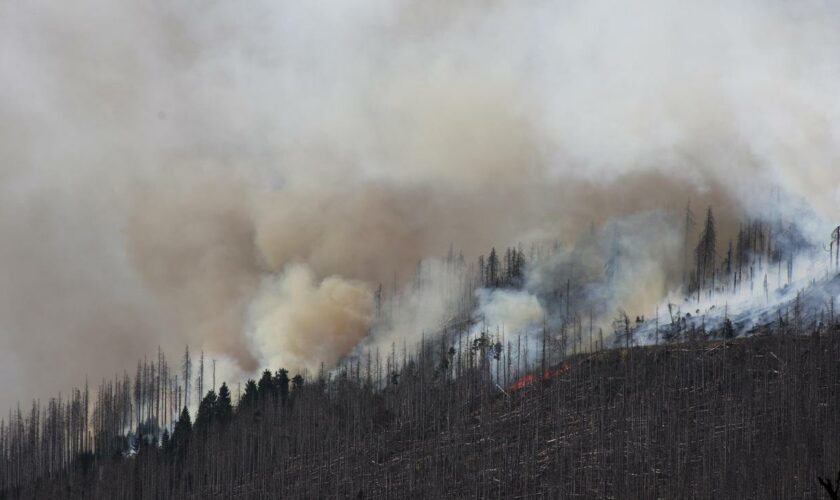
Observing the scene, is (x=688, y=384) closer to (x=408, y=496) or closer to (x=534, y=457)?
(x=534, y=457)

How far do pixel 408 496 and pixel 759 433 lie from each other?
1738 inches

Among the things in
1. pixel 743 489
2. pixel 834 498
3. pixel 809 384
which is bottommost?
pixel 834 498

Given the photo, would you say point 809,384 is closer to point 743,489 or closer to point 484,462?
point 743,489

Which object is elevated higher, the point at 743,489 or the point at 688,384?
the point at 688,384

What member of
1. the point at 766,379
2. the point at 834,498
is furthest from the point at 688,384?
the point at 834,498

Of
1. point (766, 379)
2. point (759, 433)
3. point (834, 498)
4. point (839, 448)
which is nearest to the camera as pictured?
point (834, 498)

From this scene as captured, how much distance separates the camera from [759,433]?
179m

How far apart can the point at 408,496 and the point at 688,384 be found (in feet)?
125

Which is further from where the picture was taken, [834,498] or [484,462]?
[484,462]

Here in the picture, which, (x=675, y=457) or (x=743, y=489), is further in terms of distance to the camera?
(x=675, y=457)

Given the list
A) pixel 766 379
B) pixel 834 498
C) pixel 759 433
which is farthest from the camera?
pixel 766 379

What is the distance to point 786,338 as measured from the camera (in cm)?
19938

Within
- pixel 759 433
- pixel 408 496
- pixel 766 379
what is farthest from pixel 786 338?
pixel 408 496

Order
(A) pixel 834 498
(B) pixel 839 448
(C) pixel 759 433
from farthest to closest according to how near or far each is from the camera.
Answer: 1. (C) pixel 759 433
2. (B) pixel 839 448
3. (A) pixel 834 498
